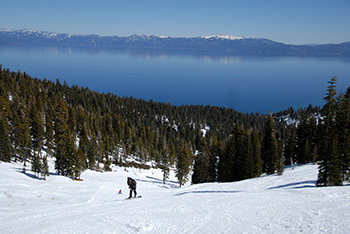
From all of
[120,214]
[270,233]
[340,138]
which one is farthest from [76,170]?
[340,138]

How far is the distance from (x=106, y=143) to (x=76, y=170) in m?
40.2

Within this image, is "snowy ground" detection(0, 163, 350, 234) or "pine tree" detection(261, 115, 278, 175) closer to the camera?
"snowy ground" detection(0, 163, 350, 234)

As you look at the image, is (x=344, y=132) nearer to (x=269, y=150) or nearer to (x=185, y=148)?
(x=269, y=150)

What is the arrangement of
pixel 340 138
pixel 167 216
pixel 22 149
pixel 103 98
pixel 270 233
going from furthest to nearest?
pixel 103 98 < pixel 22 149 < pixel 340 138 < pixel 167 216 < pixel 270 233

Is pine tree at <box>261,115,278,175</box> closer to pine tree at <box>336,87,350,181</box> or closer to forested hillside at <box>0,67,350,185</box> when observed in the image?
forested hillside at <box>0,67,350,185</box>

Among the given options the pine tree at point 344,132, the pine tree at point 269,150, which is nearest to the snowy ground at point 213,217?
the pine tree at point 344,132

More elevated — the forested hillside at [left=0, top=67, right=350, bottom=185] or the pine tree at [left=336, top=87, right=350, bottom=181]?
the pine tree at [left=336, top=87, right=350, bottom=181]

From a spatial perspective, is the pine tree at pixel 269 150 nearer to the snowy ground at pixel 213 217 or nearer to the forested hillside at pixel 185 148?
the forested hillside at pixel 185 148

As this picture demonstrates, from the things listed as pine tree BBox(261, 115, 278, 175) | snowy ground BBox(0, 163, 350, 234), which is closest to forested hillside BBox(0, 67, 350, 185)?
pine tree BBox(261, 115, 278, 175)

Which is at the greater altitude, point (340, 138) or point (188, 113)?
point (340, 138)

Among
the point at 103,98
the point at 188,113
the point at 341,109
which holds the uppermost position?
Result: the point at 341,109

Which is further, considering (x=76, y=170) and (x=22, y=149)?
(x=22, y=149)

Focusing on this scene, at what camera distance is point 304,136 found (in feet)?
167

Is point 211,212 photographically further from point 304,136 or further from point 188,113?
point 188,113
